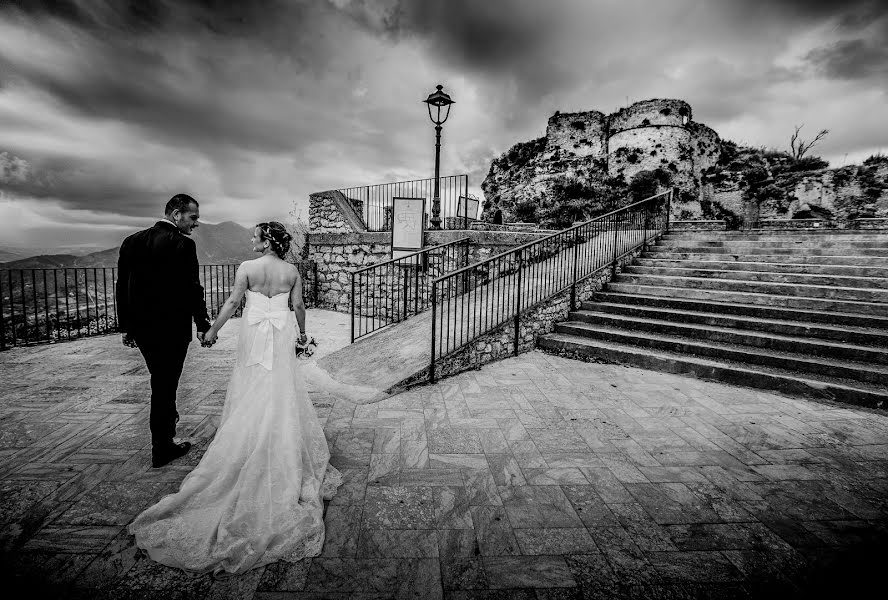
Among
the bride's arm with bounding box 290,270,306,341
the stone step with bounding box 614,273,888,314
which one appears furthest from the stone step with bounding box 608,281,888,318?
the bride's arm with bounding box 290,270,306,341

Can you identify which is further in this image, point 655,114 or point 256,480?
point 655,114

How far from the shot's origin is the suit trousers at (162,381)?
9.14ft

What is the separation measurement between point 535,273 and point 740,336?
117 inches

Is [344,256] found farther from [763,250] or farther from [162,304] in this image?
[763,250]

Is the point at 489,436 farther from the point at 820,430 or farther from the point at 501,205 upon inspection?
the point at 501,205

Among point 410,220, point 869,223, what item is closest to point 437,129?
point 410,220

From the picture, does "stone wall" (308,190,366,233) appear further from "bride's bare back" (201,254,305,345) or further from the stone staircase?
"bride's bare back" (201,254,305,345)

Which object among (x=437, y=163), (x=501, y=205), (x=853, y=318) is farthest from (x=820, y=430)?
(x=501, y=205)

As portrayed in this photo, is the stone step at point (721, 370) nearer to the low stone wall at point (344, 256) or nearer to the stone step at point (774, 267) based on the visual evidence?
the stone step at point (774, 267)

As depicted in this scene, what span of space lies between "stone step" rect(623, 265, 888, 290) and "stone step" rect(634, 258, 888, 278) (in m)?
0.12

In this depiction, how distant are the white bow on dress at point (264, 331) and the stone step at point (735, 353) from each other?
16.2 feet

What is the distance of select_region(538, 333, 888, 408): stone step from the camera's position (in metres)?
4.10

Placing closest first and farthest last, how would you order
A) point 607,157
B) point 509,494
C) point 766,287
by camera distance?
point 509,494
point 766,287
point 607,157

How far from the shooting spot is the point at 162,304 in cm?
278
